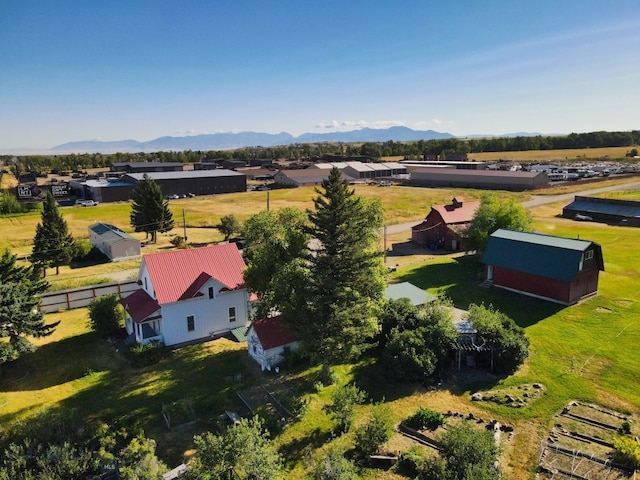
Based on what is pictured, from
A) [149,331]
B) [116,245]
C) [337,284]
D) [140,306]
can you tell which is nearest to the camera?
[337,284]

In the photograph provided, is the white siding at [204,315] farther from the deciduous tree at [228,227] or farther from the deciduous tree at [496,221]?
the deciduous tree at [228,227]

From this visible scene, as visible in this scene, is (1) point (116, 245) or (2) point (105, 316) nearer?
(2) point (105, 316)

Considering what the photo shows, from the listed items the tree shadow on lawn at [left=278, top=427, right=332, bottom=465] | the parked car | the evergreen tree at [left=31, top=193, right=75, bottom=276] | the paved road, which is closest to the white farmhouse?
the tree shadow on lawn at [left=278, top=427, right=332, bottom=465]

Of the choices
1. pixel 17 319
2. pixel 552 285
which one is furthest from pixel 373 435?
pixel 552 285

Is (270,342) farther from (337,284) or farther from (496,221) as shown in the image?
(496,221)

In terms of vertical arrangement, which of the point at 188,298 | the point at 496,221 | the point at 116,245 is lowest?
the point at 116,245

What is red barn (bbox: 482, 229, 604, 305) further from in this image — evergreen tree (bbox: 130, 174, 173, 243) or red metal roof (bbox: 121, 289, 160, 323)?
evergreen tree (bbox: 130, 174, 173, 243)

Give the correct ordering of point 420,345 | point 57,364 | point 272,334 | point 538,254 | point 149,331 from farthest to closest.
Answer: point 538,254 → point 149,331 → point 57,364 → point 272,334 → point 420,345
